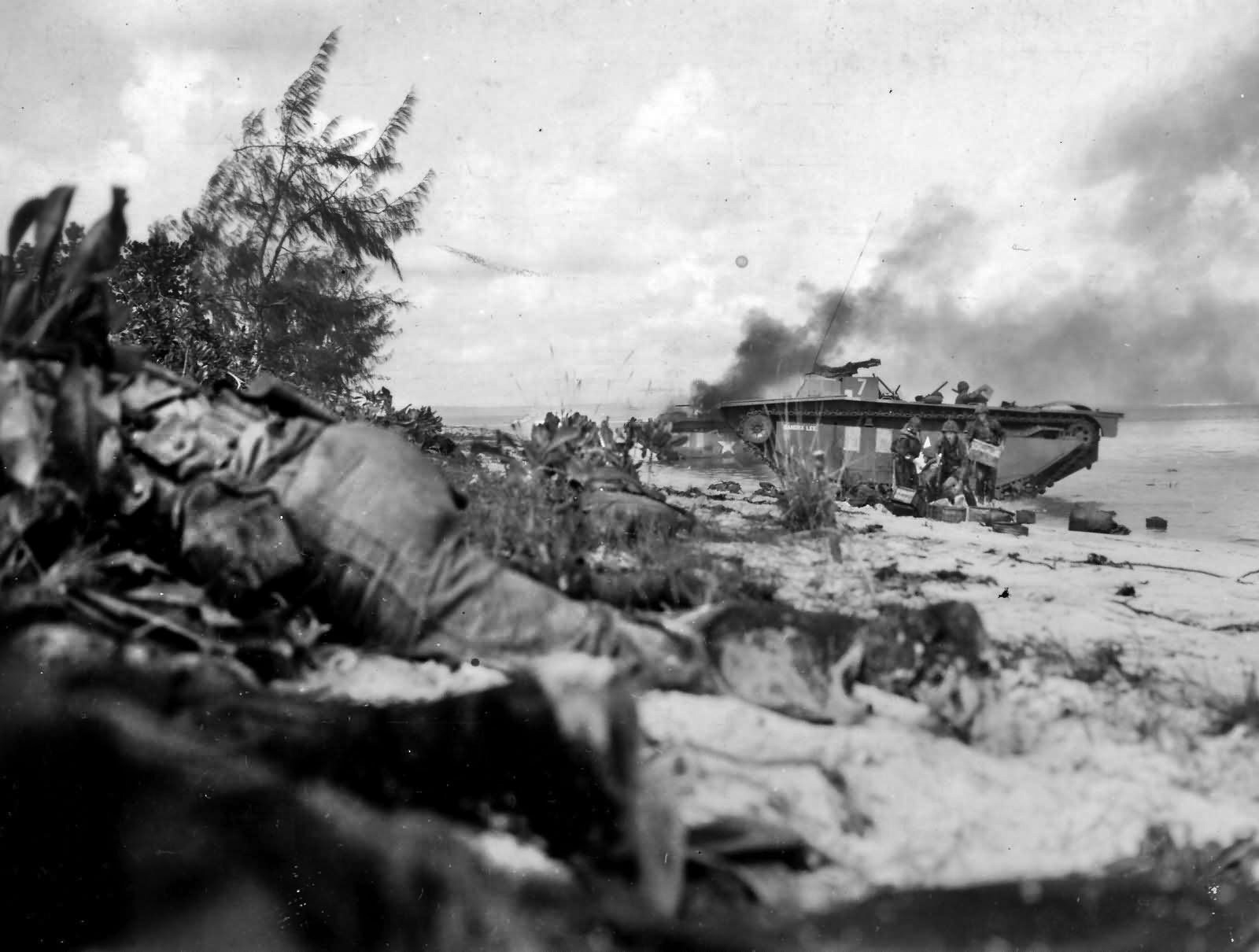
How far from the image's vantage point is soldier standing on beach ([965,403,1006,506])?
417 inches

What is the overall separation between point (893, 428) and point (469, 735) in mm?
12071

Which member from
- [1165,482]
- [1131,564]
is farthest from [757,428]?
[1131,564]

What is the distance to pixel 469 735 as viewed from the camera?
172cm

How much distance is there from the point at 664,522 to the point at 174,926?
195 centimetres

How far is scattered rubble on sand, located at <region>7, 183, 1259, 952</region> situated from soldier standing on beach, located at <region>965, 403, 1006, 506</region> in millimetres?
8732

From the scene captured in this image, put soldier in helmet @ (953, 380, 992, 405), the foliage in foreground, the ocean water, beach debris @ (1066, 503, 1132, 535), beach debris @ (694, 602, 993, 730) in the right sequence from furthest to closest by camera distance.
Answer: soldier in helmet @ (953, 380, 992, 405) < the ocean water < beach debris @ (1066, 503, 1132, 535) < the foliage in foreground < beach debris @ (694, 602, 993, 730)

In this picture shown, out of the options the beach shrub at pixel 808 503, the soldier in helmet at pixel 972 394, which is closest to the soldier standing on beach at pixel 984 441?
the soldier in helmet at pixel 972 394

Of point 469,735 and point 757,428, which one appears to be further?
point 757,428

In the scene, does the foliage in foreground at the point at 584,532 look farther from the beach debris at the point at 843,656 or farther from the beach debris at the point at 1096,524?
the beach debris at the point at 1096,524

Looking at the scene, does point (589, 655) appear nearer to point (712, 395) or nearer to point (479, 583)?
point (479, 583)

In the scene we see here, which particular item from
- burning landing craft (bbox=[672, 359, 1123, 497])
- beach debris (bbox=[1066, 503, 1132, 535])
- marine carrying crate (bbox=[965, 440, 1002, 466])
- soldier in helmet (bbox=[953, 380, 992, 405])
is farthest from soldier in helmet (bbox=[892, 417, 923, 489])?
beach debris (bbox=[1066, 503, 1132, 535])

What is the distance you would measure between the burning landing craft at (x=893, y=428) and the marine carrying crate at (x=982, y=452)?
62.8 inches

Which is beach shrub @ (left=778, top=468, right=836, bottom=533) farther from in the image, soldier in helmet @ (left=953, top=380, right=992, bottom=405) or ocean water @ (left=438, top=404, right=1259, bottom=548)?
soldier in helmet @ (left=953, top=380, right=992, bottom=405)

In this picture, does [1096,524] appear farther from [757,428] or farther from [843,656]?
[757,428]
